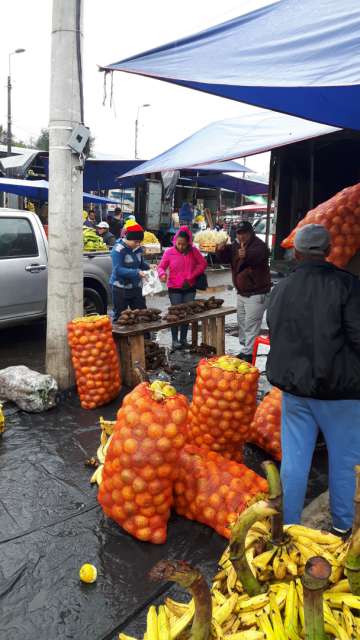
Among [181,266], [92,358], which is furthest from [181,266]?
[92,358]

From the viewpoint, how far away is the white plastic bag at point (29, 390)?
4758 millimetres

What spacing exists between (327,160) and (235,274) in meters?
1.84

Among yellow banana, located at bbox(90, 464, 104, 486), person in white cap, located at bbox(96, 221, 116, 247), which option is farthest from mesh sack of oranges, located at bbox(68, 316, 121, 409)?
person in white cap, located at bbox(96, 221, 116, 247)

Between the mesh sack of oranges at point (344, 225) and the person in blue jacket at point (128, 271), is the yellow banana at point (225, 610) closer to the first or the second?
the mesh sack of oranges at point (344, 225)

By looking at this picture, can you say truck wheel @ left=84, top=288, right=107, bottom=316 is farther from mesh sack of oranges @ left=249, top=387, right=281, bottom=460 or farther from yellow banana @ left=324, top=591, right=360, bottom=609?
yellow banana @ left=324, top=591, right=360, bottom=609

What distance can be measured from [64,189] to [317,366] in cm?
349

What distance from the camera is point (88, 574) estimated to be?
2578 millimetres

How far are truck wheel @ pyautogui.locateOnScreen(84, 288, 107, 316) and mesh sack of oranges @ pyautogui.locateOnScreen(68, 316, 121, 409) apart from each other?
2.79 m

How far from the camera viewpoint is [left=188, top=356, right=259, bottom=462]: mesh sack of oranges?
3334 mm

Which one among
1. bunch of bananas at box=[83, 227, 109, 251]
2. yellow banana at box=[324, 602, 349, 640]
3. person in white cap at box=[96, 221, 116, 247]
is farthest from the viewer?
person in white cap at box=[96, 221, 116, 247]

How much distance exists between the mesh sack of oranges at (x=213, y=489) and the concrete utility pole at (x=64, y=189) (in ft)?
8.19

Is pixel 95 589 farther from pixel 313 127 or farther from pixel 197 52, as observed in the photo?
pixel 313 127

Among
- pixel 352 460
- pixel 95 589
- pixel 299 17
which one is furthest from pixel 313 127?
pixel 95 589

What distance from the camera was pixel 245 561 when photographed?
125 centimetres
